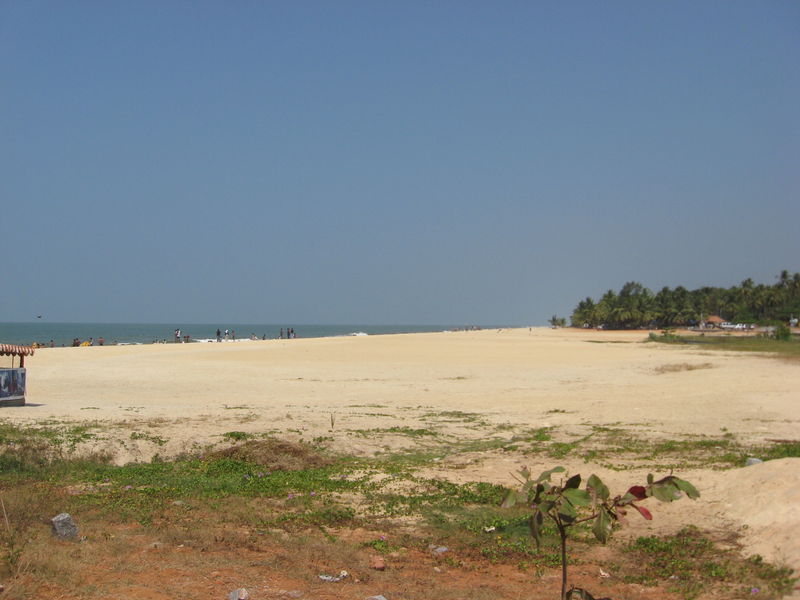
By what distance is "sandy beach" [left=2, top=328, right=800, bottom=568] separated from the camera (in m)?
9.70

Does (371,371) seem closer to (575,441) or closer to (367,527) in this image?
(575,441)

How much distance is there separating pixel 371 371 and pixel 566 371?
10.6 metres

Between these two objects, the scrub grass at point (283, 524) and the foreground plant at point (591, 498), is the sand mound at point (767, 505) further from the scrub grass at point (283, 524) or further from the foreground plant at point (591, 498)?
the foreground plant at point (591, 498)

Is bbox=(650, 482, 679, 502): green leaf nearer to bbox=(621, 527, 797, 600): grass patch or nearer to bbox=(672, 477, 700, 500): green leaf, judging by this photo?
bbox=(672, 477, 700, 500): green leaf

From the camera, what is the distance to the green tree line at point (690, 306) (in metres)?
128

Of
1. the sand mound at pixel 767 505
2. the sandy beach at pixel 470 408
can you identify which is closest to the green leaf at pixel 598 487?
the sand mound at pixel 767 505

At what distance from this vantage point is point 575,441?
15641 mm

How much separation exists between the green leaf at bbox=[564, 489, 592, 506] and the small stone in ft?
20.8

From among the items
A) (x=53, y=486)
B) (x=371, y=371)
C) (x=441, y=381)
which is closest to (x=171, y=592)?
(x=53, y=486)

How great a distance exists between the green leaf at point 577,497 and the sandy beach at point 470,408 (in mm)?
4799

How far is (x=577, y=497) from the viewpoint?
4.00 metres

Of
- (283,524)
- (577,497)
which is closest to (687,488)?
(577,497)

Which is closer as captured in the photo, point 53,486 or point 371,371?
point 53,486

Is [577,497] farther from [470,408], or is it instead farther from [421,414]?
[470,408]
